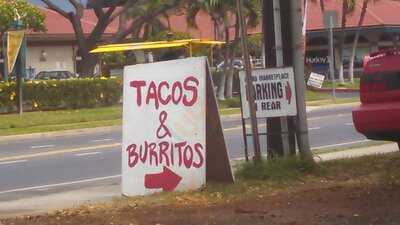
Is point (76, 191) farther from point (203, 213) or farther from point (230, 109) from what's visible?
point (230, 109)

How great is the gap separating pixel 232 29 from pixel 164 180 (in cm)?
4315

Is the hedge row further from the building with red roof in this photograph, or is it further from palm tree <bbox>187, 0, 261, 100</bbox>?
the building with red roof

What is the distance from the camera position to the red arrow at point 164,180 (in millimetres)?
8725

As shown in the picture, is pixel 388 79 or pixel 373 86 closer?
pixel 388 79

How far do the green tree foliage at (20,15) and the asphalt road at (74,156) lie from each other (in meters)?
12.5

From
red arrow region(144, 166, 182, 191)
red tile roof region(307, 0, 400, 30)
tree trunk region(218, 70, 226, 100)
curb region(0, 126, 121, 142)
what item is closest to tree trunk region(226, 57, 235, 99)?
tree trunk region(218, 70, 226, 100)

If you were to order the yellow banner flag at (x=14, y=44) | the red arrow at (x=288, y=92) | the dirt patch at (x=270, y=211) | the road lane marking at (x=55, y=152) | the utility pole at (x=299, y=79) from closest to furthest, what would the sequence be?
the dirt patch at (x=270, y=211), the red arrow at (x=288, y=92), the utility pole at (x=299, y=79), the road lane marking at (x=55, y=152), the yellow banner flag at (x=14, y=44)

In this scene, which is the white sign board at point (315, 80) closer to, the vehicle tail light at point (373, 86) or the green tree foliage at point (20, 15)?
the green tree foliage at point (20, 15)

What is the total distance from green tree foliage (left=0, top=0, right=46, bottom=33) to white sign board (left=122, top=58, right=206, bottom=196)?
26.8 metres

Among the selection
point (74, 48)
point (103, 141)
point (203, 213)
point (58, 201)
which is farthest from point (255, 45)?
point (203, 213)

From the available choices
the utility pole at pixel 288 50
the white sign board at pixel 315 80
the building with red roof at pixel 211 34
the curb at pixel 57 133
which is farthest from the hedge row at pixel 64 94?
the utility pole at pixel 288 50

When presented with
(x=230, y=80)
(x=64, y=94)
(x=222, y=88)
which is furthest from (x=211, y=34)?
(x=64, y=94)

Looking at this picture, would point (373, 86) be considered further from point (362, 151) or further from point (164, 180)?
point (362, 151)

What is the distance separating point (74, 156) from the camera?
16594 mm
